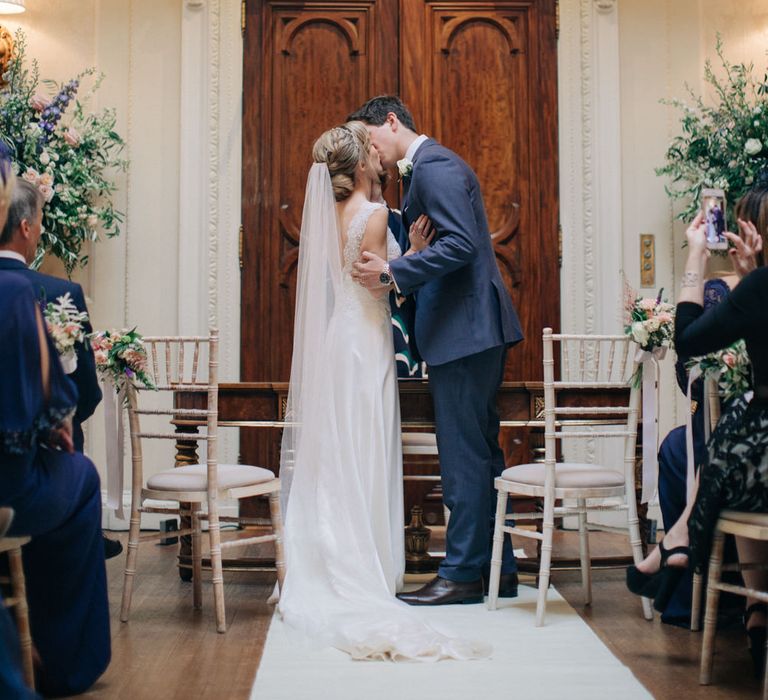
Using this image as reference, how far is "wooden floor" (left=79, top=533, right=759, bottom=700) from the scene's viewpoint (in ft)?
10.4

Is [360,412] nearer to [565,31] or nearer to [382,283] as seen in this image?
[382,283]

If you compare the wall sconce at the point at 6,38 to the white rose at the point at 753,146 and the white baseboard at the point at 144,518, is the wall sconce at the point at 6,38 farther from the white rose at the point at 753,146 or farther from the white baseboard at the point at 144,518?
the white rose at the point at 753,146

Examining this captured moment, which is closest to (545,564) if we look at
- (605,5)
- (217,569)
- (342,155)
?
(217,569)

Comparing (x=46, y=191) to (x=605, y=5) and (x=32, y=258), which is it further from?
(x=605, y=5)

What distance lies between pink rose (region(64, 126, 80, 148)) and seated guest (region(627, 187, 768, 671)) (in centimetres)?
398

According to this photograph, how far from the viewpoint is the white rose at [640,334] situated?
161 inches

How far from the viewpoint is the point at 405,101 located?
672 cm

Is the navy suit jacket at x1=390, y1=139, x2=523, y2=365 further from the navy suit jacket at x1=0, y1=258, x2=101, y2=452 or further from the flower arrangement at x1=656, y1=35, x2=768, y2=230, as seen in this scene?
the flower arrangement at x1=656, y1=35, x2=768, y2=230

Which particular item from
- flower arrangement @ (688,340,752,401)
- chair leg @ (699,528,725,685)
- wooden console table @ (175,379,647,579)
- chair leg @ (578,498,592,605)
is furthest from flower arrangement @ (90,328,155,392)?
chair leg @ (699,528,725,685)

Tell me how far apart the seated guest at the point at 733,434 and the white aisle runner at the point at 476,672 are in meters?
0.33

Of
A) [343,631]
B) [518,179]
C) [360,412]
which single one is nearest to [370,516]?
[360,412]

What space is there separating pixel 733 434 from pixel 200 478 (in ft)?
6.61

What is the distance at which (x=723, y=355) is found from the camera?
3518 mm

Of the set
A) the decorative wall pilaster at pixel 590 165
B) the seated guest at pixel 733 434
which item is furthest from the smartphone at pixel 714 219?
the decorative wall pilaster at pixel 590 165
